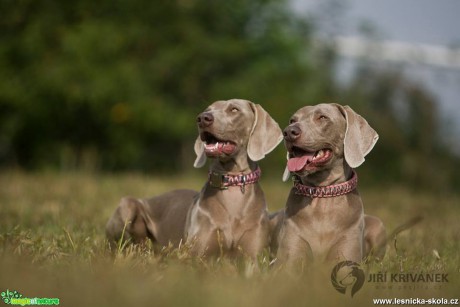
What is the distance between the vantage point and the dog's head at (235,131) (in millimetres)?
4246

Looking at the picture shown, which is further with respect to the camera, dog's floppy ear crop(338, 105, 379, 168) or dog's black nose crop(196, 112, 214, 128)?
dog's black nose crop(196, 112, 214, 128)

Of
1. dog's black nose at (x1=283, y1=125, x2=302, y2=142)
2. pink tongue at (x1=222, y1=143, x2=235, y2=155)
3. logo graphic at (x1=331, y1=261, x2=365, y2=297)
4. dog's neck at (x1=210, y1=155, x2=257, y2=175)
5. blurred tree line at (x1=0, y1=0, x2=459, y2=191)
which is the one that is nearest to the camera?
logo graphic at (x1=331, y1=261, x2=365, y2=297)

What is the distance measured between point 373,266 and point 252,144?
1253 mm

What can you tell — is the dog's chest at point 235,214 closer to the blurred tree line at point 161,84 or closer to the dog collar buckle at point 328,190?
the dog collar buckle at point 328,190

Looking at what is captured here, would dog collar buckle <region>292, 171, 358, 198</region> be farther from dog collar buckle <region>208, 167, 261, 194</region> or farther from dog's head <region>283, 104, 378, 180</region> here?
dog collar buckle <region>208, 167, 261, 194</region>

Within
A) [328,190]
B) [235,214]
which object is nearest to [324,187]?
[328,190]

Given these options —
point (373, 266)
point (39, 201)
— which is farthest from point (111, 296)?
point (39, 201)

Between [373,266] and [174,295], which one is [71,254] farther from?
[373,266]

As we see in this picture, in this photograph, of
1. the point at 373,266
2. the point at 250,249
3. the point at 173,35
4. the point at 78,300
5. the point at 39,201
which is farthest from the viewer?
the point at 173,35

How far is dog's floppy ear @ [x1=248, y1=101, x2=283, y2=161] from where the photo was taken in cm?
436

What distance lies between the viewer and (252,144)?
4383mm

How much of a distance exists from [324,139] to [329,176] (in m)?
0.23

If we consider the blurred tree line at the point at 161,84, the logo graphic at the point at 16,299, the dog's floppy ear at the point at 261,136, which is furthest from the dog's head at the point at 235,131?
the blurred tree line at the point at 161,84

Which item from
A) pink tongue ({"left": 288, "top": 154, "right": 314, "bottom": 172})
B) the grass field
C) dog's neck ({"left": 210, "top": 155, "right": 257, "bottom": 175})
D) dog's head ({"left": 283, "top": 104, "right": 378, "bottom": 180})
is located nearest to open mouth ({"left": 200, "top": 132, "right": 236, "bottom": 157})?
dog's neck ({"left": 210, "top": 155, "right": 257, "bottom": 175})
